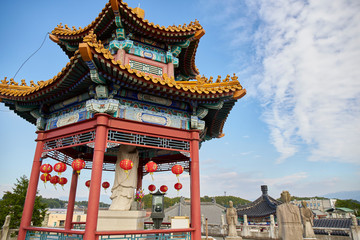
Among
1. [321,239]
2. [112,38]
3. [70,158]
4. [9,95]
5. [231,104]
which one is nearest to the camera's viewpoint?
[9,95]

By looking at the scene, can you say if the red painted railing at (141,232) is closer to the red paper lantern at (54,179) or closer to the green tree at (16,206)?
the red paper lantern at (54,179)

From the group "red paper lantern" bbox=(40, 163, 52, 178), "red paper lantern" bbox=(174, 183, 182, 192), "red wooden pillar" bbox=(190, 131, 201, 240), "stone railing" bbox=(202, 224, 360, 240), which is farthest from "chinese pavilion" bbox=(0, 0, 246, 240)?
"stone railing" bbox=(202, 224, 360, 240)

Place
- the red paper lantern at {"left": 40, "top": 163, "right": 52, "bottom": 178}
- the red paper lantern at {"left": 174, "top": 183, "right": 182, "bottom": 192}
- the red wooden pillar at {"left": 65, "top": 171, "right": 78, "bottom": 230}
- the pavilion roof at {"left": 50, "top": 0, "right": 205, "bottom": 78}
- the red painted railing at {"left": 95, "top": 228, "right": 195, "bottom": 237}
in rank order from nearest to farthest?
1. the red painted railing at {"left": 95, "top": 228, "right": 195, "bottom": 237}
2. the red paper lantern at {"left": 40, "top": 163, "right": 52, "bottom": 178}
3. the pavilion roof at {"left": 50, "top": 0, "right": 205, "bottom": 78}
4. the red wooden pillar at {"left": 65, "top": 171, "right": 78, "bottom": 230}
5. the red paper lantern at {"left": 174, "top": 183, "right": 182, "bottom": 192}

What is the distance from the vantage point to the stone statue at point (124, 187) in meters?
9.59

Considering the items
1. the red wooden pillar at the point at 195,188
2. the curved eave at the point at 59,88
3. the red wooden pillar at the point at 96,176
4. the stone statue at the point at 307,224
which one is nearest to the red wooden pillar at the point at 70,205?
the curved eave at the point at 59,88

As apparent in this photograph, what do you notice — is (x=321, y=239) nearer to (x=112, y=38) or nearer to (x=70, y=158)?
(x=70, y=158)

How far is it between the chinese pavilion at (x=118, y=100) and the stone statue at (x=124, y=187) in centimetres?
136

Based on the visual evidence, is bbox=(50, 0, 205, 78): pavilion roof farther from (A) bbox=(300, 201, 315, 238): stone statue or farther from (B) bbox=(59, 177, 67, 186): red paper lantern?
(A) bbox=(300, 201, 315, 238): stone statue

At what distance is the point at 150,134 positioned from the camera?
27.3 feet

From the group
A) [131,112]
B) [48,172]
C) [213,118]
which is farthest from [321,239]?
[48,172]

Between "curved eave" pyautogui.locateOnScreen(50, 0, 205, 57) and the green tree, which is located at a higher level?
"curved eave" pyautogui.locateOnScreen(50, 0, 205, 57)

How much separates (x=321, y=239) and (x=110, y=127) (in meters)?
19.9

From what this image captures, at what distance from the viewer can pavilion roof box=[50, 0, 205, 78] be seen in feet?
30.9

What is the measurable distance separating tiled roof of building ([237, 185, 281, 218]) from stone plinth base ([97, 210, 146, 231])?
22.0 meters
